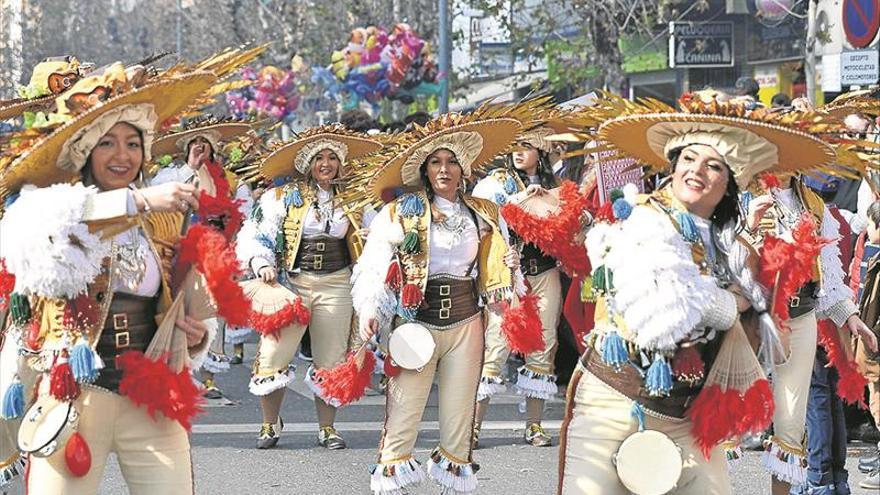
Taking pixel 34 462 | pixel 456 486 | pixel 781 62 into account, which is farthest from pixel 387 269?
pixel 781 62

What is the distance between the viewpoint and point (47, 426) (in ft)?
17.0

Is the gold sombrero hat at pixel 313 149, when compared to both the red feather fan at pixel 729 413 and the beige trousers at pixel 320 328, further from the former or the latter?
the red feather fan at pixel 729 413

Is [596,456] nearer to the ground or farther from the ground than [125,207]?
nearer to the ground

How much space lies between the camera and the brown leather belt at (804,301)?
24.0 feet

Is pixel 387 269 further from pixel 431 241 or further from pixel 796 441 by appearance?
pixel 796 441

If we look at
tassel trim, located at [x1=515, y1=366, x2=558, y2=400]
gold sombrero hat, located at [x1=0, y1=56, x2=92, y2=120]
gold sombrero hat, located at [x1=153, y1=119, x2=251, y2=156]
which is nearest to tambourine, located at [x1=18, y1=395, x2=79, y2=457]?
gold sombrero hat, located at [x1=0, y1=56, x2=92, y2=120]

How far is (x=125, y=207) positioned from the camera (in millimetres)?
5020

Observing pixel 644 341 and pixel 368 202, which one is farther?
pixel 368 202

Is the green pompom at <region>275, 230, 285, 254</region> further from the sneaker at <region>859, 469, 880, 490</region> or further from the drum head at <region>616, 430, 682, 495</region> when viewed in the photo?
the drum head at <region>616, 430, 682, 495</region>

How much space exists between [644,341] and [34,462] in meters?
2.11

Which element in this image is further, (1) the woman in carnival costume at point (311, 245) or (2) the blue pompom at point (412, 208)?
(1) the woman in carnival costume at point (311, 245)

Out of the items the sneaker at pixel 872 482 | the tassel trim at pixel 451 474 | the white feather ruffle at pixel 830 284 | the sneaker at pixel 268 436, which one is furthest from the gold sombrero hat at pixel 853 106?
the sneaker at pixel 268 436

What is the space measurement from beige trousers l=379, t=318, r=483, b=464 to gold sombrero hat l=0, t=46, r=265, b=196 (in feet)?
8.29

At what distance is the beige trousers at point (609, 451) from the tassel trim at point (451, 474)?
7.42 ft
